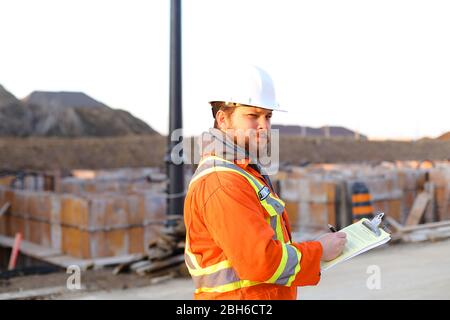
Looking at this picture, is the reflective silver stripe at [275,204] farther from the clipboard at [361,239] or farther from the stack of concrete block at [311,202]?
the stack of concrete block at [311,202]

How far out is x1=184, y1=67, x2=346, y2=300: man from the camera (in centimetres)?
201

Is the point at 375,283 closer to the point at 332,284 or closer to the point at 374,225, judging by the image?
the point at 332,284

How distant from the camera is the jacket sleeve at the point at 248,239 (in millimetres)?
1994

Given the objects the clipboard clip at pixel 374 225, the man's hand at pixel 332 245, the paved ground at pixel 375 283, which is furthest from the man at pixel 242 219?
the paved ground at pixel 375 283

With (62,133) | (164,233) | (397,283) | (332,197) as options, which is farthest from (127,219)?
(62,133)

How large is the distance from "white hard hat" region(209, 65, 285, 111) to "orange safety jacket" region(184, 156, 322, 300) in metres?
0.25

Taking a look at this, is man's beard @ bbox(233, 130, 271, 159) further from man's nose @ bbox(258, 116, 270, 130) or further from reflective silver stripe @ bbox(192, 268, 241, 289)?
reflective silver stripe @ bbox(192, 268, 241, 289)

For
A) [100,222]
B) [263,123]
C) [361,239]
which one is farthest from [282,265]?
[100,222]

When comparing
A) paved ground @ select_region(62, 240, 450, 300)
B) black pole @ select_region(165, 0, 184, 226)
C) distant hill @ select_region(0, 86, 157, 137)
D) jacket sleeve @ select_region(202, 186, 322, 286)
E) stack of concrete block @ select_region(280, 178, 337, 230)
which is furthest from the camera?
distant hill @ select_region(0, 86, 157, 137)

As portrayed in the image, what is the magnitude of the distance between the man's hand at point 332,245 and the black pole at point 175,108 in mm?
5788

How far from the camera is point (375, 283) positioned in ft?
22.0

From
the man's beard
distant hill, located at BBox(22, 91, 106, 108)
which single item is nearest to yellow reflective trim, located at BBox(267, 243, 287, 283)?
the man's beard

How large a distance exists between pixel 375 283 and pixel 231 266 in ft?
16.2

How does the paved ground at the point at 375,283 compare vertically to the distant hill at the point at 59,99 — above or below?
below
